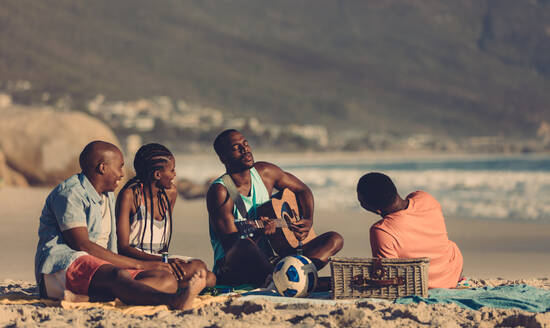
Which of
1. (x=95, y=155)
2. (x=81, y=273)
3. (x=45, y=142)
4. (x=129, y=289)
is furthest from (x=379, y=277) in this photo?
(x=45, y=142)

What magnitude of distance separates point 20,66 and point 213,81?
28439mm

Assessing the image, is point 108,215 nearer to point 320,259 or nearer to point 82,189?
point 82,189

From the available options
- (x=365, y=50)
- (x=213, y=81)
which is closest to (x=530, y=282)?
(x=213, y=81)

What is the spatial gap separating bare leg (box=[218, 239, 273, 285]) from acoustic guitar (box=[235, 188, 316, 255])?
17 cm

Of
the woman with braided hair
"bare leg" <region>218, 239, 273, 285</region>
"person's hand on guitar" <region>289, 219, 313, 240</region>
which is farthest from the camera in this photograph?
"person's hand on guitar" <region>289, 219, 313, 240</region>

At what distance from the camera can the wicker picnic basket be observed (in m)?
5.81

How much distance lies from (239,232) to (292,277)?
2.27ft

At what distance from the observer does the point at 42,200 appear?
587 inches

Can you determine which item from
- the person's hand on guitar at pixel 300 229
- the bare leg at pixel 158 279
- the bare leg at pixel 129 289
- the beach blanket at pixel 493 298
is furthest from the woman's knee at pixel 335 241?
the bare leg at pixel 129 289

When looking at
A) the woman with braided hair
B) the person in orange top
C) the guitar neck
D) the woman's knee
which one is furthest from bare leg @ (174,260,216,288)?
the person in orange top

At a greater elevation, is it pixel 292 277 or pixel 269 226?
pixel 269 226

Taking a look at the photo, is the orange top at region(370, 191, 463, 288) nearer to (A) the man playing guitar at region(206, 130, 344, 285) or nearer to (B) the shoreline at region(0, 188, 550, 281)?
(A) the man playing guitar at region(206, 130, 344, 285)

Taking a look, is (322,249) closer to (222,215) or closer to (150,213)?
(222,215)

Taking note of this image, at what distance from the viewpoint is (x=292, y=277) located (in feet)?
20.1
